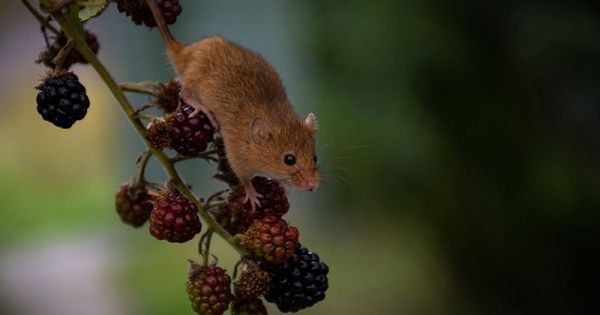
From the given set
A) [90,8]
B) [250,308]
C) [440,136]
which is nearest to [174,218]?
[250,308]

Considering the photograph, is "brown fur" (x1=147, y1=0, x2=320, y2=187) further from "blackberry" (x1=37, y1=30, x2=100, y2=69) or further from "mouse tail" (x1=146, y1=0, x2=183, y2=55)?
"blackberry" (x1=37, y1=30, x2=100, y2=69)

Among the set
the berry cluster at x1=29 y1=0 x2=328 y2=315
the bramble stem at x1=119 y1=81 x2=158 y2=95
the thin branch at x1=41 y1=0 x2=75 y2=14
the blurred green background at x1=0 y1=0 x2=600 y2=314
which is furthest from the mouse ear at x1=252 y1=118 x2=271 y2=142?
the blurred green background at x1=0 y1=0 x2=600 y2=314

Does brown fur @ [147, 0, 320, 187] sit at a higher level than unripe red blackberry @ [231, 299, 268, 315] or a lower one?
higher

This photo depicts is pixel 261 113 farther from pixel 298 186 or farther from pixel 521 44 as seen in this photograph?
pixel 521 44

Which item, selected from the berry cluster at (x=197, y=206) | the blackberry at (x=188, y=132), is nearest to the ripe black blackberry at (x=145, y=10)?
the berry cluster at (x=197, y=206)

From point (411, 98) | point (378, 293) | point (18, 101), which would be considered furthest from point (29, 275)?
point (411, 98)

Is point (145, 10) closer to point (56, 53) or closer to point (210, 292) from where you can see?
point (56, 53)

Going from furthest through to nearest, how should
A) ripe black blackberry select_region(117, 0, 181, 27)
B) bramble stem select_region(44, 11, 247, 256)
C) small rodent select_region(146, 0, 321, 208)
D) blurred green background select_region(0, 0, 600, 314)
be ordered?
blurred green background select_region(0, 0, 600, 314) < small rodent select_region(146, 0, 321, 208) < ripe black blackberry select_region(117, 0, 181, 27) < bramble stem select_region(44, 11, 247, 256)

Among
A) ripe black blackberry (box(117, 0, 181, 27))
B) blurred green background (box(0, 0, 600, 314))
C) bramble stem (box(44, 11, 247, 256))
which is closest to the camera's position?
bramble stem (box(44, 11, 247, 256))

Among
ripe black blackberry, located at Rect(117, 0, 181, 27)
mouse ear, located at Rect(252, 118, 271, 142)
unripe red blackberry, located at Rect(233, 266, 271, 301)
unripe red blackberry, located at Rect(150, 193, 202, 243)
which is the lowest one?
unripe red blackberry, located at Rect(233, 266, 271, 301)
